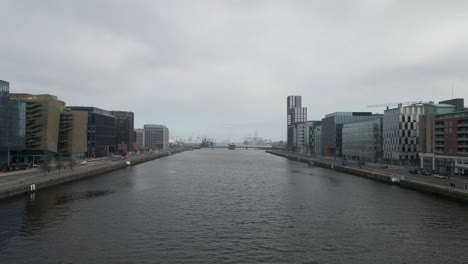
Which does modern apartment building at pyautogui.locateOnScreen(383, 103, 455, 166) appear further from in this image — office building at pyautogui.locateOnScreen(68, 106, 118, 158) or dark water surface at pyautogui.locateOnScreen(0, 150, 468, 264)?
office building at pyautogui.locateOnScreen(68, 106, 118, 158)

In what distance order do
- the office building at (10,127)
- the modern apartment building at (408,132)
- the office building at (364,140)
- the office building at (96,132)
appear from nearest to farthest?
the office building at (10,127)
the modern apartment building at (408,132)
the office building at (364,140)
the office building at (96,132)

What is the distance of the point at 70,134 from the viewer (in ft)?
493

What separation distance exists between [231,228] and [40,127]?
366 ft

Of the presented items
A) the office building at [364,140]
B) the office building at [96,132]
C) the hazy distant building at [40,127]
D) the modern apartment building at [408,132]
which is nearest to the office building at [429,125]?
the modern apartment building at [408,132]

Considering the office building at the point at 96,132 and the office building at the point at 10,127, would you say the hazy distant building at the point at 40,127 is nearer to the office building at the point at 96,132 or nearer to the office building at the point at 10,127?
the office building at the point at 10,127

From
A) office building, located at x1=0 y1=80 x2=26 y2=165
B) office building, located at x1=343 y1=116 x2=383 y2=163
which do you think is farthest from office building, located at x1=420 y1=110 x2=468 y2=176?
office building, located at x1=0 y1=80 x2=26 y2=165

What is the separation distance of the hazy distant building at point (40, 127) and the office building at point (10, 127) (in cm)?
1673

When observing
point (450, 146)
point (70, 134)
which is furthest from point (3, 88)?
point (450, 146)

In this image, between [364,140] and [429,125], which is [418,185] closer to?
[429,125]

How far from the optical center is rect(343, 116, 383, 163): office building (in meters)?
140

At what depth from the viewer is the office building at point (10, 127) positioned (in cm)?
9712

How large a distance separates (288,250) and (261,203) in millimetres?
24170

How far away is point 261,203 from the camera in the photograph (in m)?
58.7

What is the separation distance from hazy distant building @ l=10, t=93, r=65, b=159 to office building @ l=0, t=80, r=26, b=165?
1673cm
